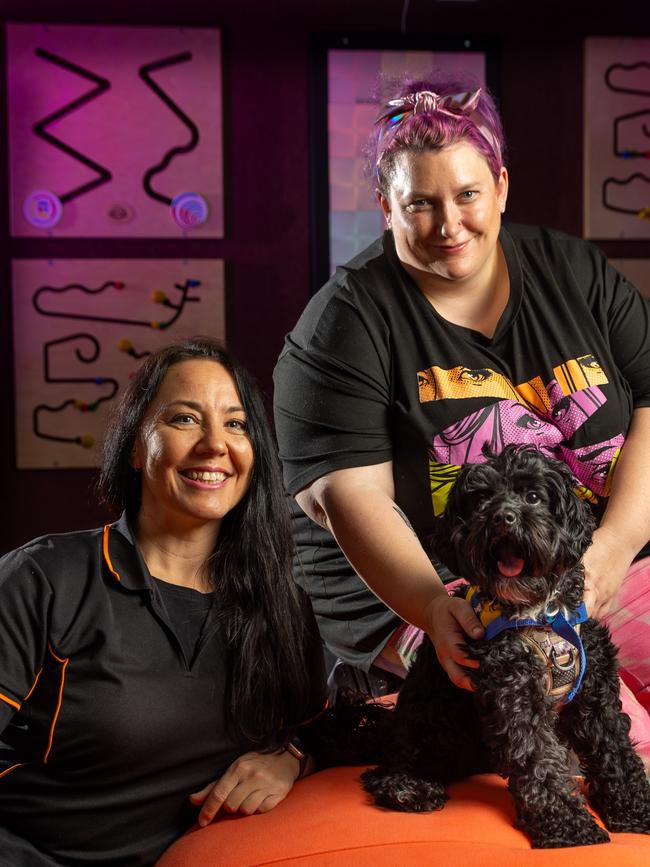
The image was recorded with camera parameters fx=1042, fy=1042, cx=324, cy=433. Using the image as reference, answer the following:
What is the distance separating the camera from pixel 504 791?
5.08 feet

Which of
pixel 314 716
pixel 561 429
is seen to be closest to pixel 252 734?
pixel 314 716

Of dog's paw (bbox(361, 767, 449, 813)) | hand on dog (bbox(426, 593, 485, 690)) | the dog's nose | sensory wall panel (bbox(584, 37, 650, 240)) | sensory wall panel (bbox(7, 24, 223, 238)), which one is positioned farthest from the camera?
sensory wall panel (bbox(584, 37, 650, 240))

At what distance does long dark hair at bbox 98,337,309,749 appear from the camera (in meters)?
1.68

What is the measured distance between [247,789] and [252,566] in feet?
1.17

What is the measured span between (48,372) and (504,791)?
310 cm

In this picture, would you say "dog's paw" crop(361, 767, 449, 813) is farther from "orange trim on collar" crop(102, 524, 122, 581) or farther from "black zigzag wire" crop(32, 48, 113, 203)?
"black zigzag wire" crop(32, 48, 113, 203)

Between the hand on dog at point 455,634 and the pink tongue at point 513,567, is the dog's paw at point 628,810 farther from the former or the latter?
the pink tongue at point 513,567

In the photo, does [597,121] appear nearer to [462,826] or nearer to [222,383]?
[222,383]

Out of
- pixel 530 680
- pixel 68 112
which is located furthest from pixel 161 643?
pixel 68 112

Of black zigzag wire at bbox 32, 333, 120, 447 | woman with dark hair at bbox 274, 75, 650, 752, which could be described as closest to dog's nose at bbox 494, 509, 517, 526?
woman with dark hair at bbox 274, 75, 650, 752

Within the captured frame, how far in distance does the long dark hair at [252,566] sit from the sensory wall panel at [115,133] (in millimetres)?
2548

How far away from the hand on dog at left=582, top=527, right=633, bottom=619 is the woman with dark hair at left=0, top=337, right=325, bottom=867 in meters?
0.51

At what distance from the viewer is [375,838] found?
1427 millimetres

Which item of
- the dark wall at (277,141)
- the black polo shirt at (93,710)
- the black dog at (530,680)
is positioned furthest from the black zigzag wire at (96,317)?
the black dog at (530,680)
